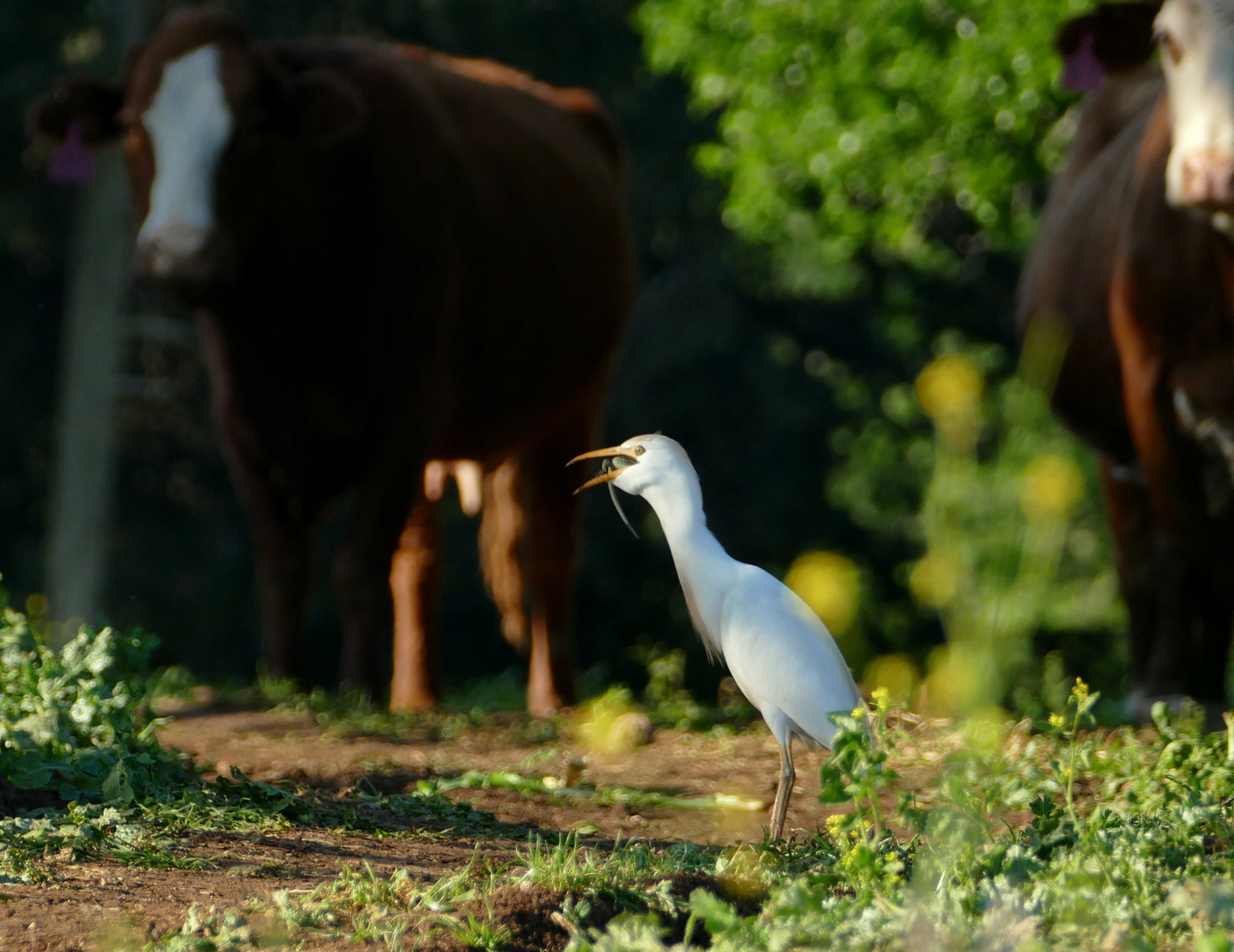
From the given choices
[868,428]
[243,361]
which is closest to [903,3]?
[243,361]

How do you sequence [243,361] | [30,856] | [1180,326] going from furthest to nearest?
[243,361] < [1180,326] < [30,856]

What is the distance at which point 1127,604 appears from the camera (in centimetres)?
604

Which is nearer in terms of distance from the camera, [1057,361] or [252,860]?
[252,860]

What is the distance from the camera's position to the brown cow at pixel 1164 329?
471 centimetres

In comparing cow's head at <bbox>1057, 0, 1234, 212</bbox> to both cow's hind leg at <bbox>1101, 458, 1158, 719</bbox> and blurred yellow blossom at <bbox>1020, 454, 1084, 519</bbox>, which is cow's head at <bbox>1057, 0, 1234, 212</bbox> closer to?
cow's hind leg at <bbox>1101, 458, 1158, 719</bbox>

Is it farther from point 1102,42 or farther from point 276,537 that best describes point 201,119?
point 1102,42

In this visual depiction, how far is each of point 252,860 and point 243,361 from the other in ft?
10.6

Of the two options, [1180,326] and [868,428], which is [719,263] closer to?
[868,428]

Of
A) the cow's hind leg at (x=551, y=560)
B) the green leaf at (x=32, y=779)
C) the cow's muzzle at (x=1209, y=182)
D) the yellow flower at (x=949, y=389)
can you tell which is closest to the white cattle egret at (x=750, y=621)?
the yellow flower at (x=949, y=389)

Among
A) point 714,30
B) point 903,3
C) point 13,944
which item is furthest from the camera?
point 714,30

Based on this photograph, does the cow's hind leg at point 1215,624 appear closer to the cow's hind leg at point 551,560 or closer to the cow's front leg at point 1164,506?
the cow's front leg at point 1164,506

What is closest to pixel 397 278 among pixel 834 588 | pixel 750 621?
pixel 750 621

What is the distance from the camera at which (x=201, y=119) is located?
217 inches

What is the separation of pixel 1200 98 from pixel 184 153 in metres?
3.12
